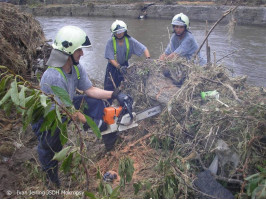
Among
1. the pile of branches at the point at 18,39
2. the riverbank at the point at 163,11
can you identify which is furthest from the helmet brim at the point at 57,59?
the riverbank at the point at 163,11

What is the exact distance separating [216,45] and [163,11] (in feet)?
30.0

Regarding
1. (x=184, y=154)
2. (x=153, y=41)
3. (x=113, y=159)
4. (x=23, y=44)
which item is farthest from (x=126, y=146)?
(x=153, y=41)

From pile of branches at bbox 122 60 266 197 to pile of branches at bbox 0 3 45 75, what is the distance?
90.9 inches

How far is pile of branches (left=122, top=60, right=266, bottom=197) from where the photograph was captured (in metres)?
2.75

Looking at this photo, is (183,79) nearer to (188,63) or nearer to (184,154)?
(188,63)

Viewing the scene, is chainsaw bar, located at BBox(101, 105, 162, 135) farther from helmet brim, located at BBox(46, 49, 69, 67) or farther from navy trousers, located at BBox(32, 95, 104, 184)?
helmet brim, located at BBox(46, 49, 69, 67)

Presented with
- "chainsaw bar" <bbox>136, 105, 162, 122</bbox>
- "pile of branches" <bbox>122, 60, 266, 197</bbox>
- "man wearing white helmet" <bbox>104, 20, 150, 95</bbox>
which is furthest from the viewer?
"man wearing white helmet" <bbox>104, 20, 150, 95</bbox>

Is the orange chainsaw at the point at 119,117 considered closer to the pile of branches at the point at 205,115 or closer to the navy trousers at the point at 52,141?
the navy trousers at the point at 52,141

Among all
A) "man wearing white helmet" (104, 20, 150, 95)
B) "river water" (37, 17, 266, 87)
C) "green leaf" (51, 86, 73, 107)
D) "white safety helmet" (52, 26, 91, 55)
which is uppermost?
"white safety helmet" (52, 26, 91, 55)

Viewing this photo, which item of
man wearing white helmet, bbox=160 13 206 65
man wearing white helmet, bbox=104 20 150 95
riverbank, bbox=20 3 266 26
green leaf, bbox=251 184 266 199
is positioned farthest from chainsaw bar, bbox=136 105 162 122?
riverbank, bbox=20 3 266 26

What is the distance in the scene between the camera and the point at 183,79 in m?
4.49

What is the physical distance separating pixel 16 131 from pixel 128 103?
6.85ft

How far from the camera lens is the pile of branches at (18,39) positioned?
5.15 metres

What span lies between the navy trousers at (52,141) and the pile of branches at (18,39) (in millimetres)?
2394
